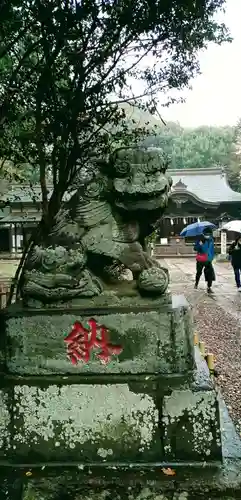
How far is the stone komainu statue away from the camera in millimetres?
2299

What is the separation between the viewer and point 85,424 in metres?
2.20

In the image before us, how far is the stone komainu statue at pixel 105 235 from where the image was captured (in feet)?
7.54

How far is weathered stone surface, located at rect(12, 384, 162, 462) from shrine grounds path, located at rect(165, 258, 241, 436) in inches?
87.9

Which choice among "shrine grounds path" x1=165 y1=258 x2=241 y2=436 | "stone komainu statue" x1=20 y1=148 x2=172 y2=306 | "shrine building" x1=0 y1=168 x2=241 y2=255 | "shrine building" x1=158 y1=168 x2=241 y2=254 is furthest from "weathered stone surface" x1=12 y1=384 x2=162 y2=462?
"shrine building" x1=158 y1=168 x2=241 y2=254

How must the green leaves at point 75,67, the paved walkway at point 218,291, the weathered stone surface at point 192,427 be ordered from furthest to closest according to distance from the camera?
the paved walkway at point 218,291 < the green leaves at point 75,67 < the weathered stone surface at point 192,427

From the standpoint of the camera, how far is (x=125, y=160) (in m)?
2.34

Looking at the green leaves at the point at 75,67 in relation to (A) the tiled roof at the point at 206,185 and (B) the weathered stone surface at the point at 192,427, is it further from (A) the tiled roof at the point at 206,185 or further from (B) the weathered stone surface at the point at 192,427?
(A) the tiled roof at the point at 206,185

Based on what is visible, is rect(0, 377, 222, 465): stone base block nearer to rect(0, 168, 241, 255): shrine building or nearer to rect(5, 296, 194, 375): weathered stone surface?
rect(5, 296, 194, 375): weathered stone surface

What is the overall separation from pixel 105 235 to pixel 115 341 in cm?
53

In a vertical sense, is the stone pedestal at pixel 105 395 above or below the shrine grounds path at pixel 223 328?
above

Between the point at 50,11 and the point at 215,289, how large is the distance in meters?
11.7

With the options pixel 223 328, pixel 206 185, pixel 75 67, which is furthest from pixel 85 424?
pixel 206 185

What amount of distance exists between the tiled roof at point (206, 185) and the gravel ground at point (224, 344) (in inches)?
944

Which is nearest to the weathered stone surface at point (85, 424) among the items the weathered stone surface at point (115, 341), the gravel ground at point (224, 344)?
the weathered stone surface at point (115, 341)
